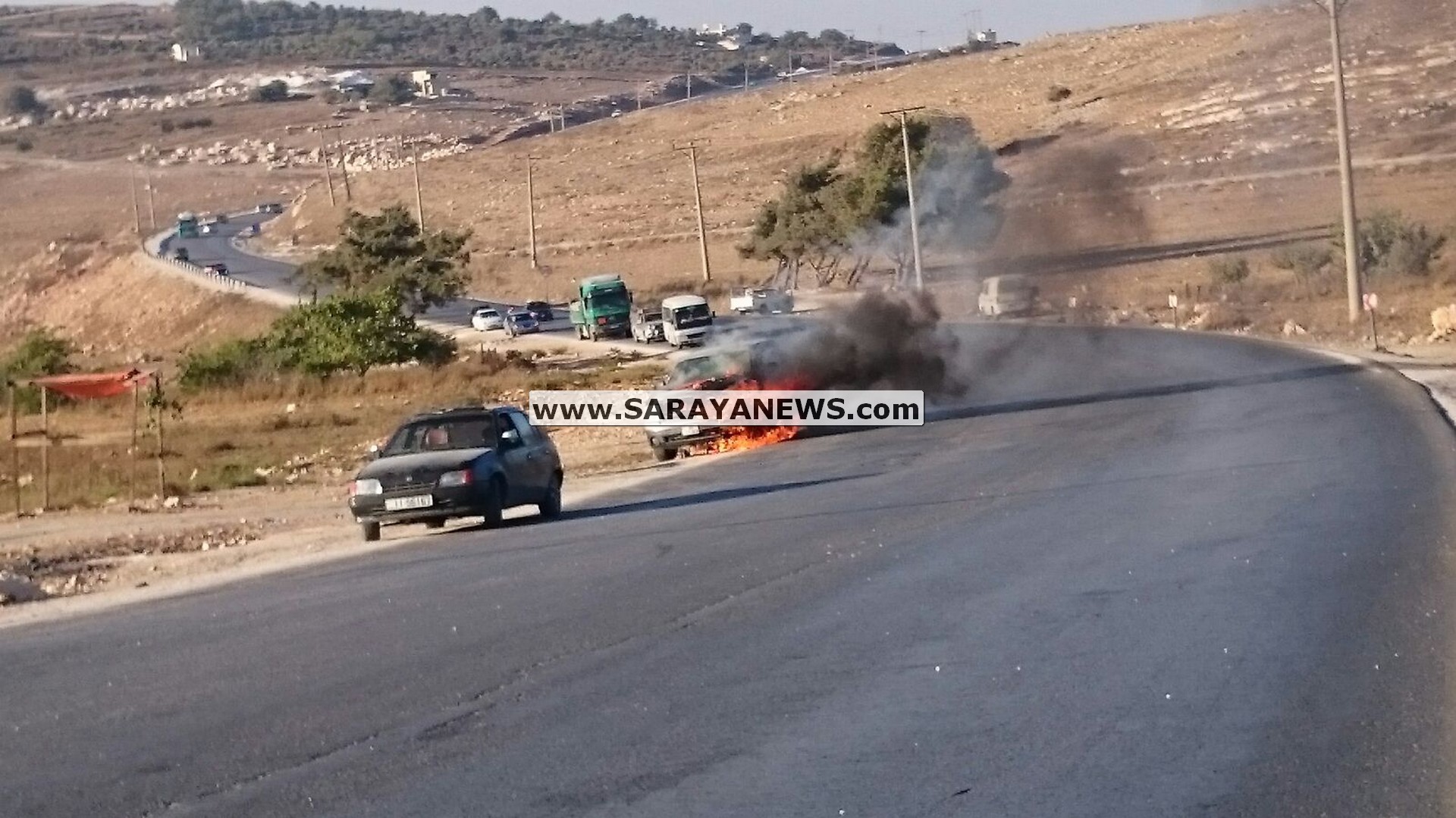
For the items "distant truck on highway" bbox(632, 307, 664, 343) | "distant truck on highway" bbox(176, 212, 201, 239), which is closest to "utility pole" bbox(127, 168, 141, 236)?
"distant truck on highway" bbox(176, 212, 201, 239)

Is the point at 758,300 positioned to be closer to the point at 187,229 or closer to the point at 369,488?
the point at 369,488

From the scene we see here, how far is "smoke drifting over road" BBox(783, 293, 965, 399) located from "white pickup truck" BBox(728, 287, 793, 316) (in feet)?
84.4

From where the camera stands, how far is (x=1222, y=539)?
1555cm

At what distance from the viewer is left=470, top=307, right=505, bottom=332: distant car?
84562mm

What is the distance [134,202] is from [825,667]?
154 m

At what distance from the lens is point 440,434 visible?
23.9 m

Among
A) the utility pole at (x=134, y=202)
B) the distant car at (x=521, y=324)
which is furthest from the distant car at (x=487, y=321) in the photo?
the utility pole at (x=134, y=202)

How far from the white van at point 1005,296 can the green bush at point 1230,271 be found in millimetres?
29447

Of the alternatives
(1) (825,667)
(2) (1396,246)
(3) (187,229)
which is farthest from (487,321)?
(1) (825,667)

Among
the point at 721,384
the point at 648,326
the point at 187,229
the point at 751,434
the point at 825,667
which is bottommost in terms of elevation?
the point at 751,434

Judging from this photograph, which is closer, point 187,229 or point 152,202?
point 187,229

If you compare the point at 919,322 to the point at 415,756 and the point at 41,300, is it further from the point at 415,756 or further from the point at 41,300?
the point at 41,300

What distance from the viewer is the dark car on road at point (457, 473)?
22047 millimetres

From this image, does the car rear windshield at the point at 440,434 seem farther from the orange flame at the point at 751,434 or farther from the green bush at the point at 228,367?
the green bush at the point at 228,367
